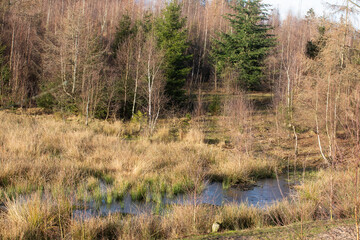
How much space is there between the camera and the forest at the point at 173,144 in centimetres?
577

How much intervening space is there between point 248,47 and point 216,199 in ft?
70.8

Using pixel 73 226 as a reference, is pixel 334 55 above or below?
above

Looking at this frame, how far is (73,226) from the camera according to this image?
5.40 m

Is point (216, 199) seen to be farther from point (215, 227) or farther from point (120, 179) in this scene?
point (215, 227)

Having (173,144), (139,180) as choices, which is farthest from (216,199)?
(173,144)

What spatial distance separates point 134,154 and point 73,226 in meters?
6.83

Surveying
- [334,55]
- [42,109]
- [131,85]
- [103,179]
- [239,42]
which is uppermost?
[239,42]

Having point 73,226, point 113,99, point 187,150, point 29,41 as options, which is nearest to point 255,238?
point 73,226

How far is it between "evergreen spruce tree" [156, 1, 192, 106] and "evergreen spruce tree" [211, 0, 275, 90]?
4871mm

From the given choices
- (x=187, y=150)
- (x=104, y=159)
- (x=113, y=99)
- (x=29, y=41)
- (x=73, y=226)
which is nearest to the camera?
(x=73, y=226)

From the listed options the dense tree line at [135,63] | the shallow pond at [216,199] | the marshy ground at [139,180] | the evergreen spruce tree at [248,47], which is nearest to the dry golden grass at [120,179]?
the marshy ground at [139,180]

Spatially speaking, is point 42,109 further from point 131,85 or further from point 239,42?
point 239,42

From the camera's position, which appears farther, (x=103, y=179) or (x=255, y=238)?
(x=103, y=179)

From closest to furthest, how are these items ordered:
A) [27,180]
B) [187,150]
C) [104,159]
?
1. [27,180]
2. [104,159]
3. [187,150]
